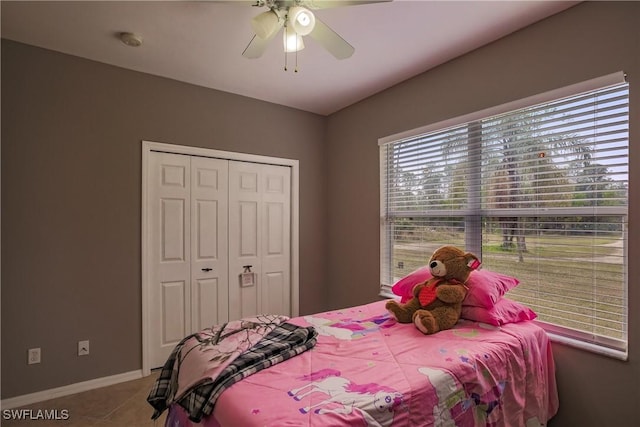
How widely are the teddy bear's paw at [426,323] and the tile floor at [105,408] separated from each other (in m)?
1.82

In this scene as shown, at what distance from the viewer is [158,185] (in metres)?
2.94

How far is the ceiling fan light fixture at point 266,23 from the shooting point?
5.49 ft

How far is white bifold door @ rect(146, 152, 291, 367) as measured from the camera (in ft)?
9.66

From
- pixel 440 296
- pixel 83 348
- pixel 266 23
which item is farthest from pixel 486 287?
pixel 83 348

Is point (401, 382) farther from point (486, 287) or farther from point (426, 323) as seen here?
point (486, 287)

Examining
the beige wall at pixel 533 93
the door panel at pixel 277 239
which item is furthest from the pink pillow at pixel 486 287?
the door panel at pixel 277 239

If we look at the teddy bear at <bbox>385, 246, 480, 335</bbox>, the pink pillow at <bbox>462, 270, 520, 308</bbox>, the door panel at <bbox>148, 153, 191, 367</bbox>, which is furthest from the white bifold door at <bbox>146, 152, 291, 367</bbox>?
the pink pillow at <bbox>462, 270, 520, 308</bbox>

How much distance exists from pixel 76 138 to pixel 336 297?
9.74ft

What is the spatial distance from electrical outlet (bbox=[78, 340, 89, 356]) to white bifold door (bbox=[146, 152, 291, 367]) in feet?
1.56

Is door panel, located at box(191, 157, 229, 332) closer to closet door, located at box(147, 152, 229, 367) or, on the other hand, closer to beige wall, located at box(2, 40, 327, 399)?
closet door, located at box(147, 152, 229, 367)

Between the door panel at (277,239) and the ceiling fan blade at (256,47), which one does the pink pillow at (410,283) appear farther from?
the ceiling fan blade at (256,47)

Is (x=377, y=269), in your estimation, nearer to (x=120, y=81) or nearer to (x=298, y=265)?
(x=298, y=265)

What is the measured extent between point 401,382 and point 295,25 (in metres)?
1.76

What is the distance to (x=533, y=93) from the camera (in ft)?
6.98
